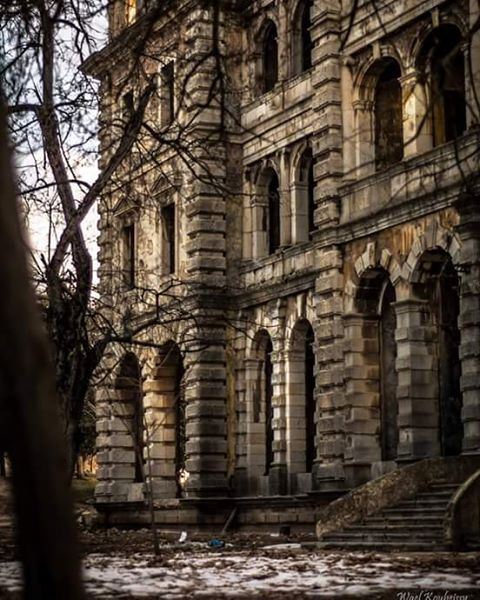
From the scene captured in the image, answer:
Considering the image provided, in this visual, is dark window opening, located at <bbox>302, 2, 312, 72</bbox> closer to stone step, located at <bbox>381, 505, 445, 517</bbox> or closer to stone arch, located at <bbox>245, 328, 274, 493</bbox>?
stone arch, located at <bbox>245, 328, 274, 493</bbox>

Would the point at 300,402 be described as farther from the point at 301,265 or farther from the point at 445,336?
the point at 445,336

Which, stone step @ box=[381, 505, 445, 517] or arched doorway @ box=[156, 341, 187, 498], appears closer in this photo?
stone step @ box=[381, 505, 445, 517]

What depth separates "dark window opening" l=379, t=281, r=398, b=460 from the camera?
95.4 ft

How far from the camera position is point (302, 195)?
33.7 metres

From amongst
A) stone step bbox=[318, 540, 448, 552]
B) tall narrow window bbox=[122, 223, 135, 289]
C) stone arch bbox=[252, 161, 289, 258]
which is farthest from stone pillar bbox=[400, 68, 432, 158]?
tall narrow window bbox=[122, 223, 135, 289]

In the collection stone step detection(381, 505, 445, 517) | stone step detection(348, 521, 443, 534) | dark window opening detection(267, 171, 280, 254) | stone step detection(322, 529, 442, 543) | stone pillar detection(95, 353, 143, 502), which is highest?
dark window opening detection(267, 171, 280, 254)

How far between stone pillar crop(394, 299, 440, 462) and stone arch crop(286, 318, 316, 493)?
5.17 metres

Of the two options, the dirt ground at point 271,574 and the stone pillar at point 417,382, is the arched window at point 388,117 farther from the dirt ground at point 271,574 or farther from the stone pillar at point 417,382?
the dirt ground at point 271,574

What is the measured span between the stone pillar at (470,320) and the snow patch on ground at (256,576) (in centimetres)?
553

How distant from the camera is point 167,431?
128 ft

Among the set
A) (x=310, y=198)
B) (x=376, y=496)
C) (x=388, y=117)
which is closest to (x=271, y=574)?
(x=376, y=496)

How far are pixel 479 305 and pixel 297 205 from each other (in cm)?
945

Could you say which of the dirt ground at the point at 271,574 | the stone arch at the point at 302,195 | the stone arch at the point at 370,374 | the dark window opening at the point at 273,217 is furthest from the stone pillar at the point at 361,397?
the dark window opening at the point at 273,217

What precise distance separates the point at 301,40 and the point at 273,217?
4.82m
